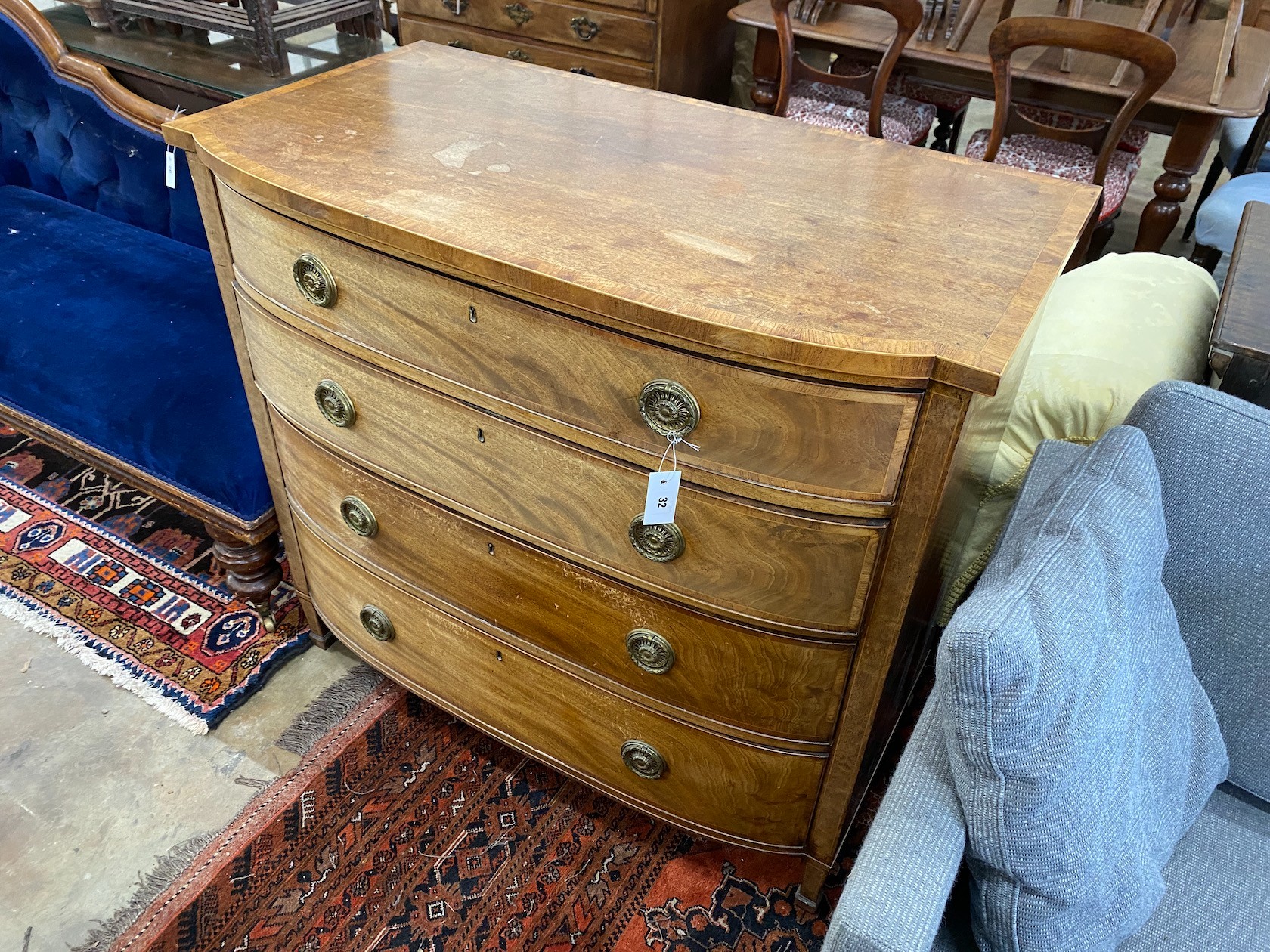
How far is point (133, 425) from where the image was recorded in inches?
67.1

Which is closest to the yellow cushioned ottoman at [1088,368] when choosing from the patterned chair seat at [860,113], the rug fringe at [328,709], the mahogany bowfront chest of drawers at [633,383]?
the mahogany bowfront chest of drawers at [633,383]

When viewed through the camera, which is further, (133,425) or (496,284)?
(133,425)

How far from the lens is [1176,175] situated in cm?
246

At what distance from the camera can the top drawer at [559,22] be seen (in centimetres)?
285

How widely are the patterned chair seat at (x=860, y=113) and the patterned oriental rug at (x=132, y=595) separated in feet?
7.01

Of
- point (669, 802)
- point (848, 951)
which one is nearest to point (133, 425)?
point (669, 802)

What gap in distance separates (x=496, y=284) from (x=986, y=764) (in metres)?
0.68

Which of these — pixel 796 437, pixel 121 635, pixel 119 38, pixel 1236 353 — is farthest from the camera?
pixel 119 38

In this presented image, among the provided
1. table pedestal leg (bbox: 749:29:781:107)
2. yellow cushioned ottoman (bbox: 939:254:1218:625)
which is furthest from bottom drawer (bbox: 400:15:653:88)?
yellow cushioned ottoman (bbox: 939:254:1218:625)

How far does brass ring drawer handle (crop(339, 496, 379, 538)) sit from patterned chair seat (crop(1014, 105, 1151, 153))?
2.28 meters

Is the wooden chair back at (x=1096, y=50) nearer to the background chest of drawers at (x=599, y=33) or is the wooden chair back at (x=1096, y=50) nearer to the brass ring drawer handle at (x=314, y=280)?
the background chest of drawers at (x=599, y=33)

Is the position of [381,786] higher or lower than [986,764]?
lower

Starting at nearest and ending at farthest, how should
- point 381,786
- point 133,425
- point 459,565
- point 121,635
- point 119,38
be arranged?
point 459,565 → point 381,786 → point 133,425 → point 121,635 → point 119,38

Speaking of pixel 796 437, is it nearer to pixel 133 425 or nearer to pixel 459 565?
pixel 459 565
